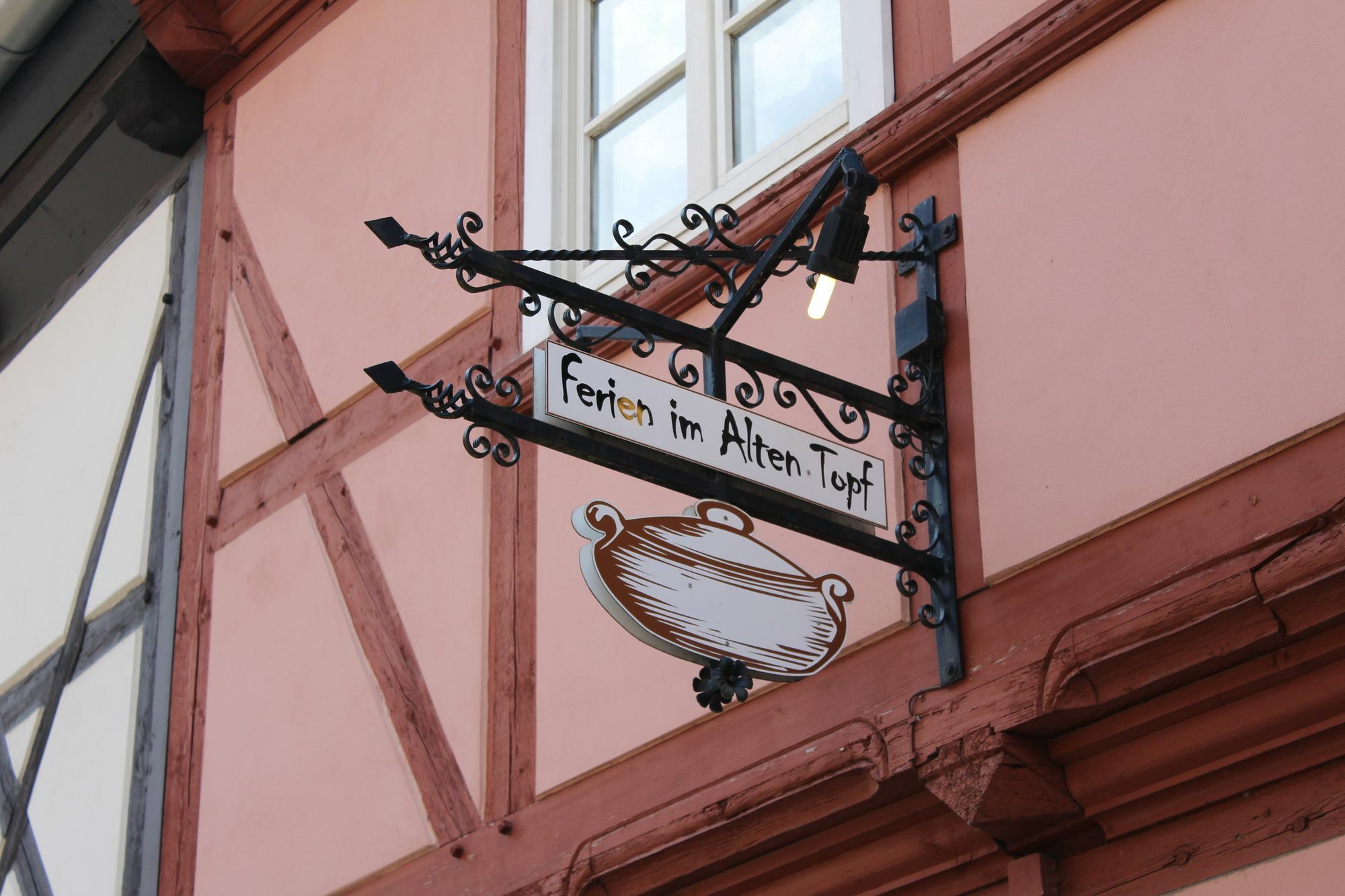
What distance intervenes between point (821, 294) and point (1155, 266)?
2.09ft

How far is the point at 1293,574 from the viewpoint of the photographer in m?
3.40

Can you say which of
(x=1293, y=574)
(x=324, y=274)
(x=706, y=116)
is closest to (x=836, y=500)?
(x=1293, y=574)

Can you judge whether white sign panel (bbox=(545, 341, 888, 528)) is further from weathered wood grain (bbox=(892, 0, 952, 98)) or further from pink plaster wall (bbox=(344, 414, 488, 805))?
pink plaster wall (bbox=(344, 414, 488, 805))

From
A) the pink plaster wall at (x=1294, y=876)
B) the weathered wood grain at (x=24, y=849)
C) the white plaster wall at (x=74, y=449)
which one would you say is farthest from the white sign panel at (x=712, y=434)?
the weathered wood grain at (x=24, y=849)

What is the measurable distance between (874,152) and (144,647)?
11.0ft

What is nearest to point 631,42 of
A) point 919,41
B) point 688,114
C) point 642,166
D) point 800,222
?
point 642,166

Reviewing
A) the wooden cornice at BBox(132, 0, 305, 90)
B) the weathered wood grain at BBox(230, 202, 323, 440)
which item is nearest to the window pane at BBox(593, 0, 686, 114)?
the weathered wood grain at BBox(230, 202, 323, 440)

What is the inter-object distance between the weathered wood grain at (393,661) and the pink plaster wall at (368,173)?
0.40m

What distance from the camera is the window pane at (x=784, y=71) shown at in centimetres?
506

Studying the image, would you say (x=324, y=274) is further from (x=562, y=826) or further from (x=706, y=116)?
(x=562, y=826)

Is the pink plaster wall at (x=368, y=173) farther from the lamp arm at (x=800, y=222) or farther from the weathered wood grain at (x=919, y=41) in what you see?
the lamp arm at (x=800, y=222)

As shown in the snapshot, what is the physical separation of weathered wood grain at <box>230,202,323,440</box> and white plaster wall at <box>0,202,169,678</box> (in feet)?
2.15

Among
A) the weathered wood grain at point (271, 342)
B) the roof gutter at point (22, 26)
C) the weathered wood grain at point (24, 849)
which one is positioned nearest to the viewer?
the weathered wood grain at point (271, 342)

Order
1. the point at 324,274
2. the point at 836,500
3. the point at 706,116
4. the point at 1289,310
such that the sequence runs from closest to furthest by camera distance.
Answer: the point at 1289,310, the point at 836,500, the point at 706,116, the point at 324,274
